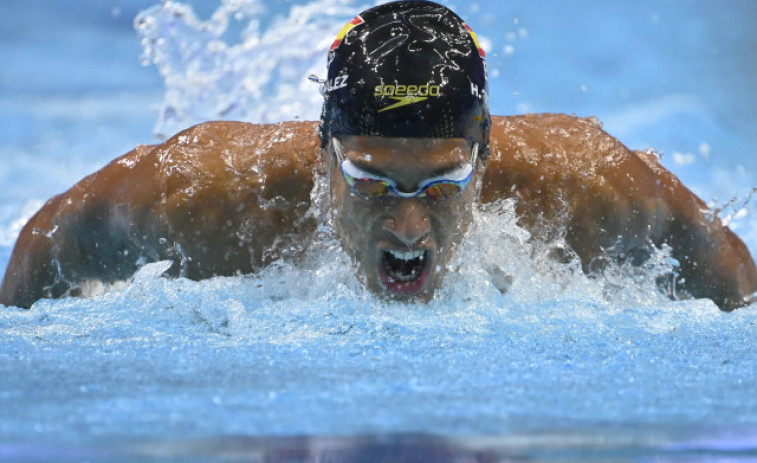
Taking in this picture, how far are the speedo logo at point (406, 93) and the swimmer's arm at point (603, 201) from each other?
430 mm

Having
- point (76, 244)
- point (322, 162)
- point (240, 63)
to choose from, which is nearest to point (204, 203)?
point (322, 162)

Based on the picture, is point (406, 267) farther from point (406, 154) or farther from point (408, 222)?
point (406, 154)

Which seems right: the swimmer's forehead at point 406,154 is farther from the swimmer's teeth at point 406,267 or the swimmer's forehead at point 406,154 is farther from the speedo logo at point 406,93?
the swimmer's teeth at point 406,267

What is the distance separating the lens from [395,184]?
86.9 inches

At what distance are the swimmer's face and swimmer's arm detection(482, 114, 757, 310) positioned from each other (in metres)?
0.27

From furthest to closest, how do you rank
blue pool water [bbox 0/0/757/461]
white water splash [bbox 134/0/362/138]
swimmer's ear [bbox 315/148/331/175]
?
white water splash [bbox 134/0/362/138] → swimmer's ear [bbox 315/148/331/175] → blue pool water [bbox 0/0/757/461]

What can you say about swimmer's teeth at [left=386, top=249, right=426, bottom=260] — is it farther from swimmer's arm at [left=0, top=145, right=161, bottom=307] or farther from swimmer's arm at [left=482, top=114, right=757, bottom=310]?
swimmer's arm at [left=0, top=145, right=161, bottom=307]

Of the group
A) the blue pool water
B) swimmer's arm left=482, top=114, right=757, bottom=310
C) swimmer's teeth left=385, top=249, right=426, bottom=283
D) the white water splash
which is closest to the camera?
the blue pool water

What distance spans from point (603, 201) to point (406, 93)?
0.74 m

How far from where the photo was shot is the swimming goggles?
2.21 meters

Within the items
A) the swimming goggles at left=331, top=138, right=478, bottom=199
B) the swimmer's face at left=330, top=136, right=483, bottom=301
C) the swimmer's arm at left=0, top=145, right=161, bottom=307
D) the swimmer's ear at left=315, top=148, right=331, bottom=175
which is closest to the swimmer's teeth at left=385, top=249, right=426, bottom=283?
the swimmer's face at left=330, top=136, right=483, bottom=301

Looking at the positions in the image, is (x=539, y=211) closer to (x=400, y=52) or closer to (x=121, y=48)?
(x=400, y=52)

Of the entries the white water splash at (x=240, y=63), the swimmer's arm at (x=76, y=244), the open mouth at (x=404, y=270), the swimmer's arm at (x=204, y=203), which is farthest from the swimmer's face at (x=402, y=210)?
the white water splash at (x=240, y=63)

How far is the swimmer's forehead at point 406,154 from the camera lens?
7.22ft
